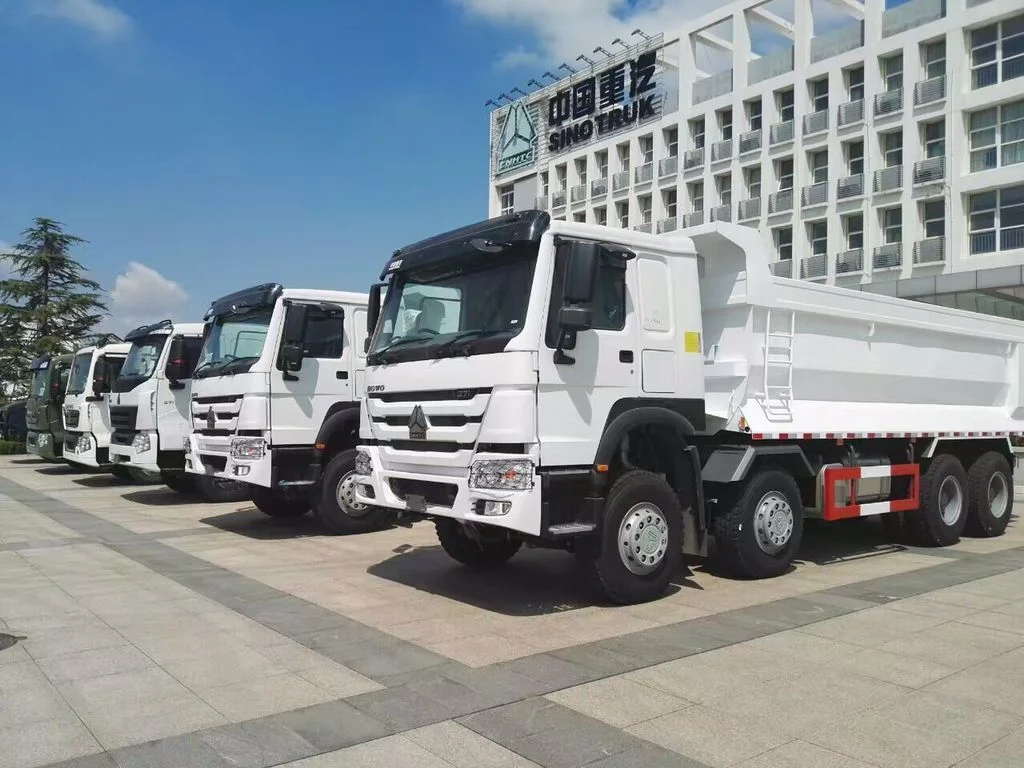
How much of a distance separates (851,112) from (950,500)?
2857 centimetres

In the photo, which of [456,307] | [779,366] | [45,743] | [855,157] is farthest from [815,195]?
[45,743]

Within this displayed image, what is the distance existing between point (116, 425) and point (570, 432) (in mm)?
→ 10982

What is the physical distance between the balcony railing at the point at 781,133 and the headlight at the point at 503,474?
34981mm

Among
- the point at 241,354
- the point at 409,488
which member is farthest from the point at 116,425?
the point at 409,488

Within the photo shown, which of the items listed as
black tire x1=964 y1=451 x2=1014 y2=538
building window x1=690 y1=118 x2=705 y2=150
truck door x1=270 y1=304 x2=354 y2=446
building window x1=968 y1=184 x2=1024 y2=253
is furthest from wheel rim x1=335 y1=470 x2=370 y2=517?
building window x1=690 y1=118 x2=705 y2=150

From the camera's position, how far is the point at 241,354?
10.4 meters

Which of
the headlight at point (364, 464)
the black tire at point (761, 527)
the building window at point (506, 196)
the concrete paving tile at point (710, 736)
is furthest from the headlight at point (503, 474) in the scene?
the building window at point (506, 196)

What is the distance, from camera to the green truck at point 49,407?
62.4 ft

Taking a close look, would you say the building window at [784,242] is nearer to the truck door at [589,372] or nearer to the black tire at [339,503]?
the black tire at [339,503]

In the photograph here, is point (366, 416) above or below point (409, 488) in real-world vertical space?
above

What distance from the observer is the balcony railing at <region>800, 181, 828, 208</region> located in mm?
36031

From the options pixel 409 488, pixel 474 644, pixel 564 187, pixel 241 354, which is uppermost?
pixel 564 187

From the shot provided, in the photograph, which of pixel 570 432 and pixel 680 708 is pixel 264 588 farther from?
pixel 680 708

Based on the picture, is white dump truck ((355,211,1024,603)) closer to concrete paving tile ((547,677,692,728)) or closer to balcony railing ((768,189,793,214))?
concrete paving tile ((547,677,692,728))
